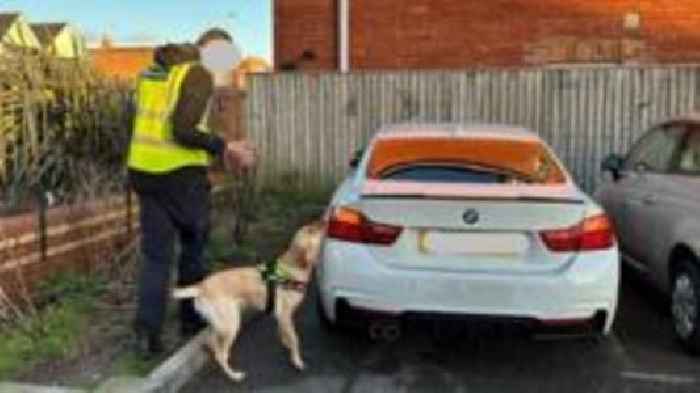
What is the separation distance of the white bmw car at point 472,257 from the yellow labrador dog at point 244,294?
0.13 m

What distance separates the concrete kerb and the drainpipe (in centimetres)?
1056

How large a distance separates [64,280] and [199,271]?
160 centimetres

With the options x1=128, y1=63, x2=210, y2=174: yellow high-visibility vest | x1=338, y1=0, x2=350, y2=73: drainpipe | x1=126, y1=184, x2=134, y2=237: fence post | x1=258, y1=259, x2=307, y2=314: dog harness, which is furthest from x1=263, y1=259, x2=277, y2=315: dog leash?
x1=338, y1=0, x2=350, y2=73: drainpipe

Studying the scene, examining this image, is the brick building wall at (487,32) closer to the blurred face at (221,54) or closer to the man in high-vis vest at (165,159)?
the blurred face at (221,54)

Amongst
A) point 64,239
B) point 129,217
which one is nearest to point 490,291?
point 64,239

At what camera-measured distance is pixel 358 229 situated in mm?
5562

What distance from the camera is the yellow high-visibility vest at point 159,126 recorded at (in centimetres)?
574

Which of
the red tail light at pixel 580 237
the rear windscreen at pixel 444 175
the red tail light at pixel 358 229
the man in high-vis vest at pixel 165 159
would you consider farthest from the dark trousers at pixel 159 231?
the red tail light at pixel 580 237

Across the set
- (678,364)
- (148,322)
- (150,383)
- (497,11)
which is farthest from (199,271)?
(497,11)

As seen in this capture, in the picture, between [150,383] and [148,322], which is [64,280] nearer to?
[148,322]

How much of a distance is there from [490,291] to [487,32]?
11.2m

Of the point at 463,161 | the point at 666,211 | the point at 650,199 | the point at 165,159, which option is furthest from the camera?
the point at 650,199

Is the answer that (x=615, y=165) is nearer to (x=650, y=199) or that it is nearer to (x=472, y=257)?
(x=650, y=199)

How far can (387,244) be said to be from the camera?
5.50 m
